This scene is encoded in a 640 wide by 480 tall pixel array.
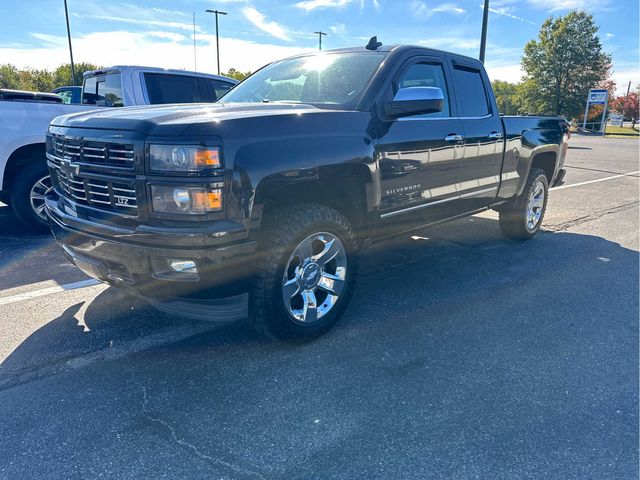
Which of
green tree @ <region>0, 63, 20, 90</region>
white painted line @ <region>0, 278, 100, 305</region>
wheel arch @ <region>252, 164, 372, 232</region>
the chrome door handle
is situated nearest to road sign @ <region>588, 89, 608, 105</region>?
the chrome door handle

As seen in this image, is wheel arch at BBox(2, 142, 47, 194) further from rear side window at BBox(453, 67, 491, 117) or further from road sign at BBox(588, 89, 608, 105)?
road sign at BBox(588, 89, 608, 105)

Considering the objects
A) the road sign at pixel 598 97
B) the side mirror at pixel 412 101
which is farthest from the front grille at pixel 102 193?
the road sign at pixel 598 97

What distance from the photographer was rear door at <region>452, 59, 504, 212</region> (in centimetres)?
438

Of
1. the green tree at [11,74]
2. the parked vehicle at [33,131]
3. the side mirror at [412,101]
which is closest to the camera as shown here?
the side mirror at [412,101]

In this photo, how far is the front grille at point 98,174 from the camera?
2.58 m

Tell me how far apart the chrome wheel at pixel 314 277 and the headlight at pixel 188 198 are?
67 cm

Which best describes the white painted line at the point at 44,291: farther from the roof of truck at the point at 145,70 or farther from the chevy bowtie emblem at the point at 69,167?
the roof of truck at the point at 145,70

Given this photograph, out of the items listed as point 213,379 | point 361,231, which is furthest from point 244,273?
point 361,231

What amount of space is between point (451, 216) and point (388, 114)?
5.09 feet

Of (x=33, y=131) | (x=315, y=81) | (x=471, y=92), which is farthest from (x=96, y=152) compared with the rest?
(x=471, y=92)

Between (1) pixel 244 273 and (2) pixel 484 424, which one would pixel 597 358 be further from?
(1) pixel 244 273

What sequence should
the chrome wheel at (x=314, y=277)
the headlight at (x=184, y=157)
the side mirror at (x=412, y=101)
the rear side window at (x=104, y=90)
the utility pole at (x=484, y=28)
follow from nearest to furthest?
1. the headlight at (x=184, y=157)
2. the chrome wheel at (x=314, y=277)
3. the side mirror at (x=412, y=101)
4. the rear side window at (x=104, y=90)
5. the utility pole at (x=484, y=28)

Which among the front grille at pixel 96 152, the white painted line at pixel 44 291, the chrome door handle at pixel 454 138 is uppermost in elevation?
the chrome door handle at pixel 454 138

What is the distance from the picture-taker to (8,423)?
2.37 m
